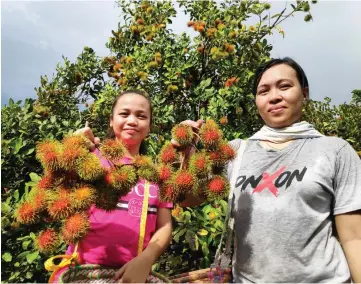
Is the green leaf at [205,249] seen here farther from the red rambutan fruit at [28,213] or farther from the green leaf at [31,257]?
the red rambutan fruit at [28,213]

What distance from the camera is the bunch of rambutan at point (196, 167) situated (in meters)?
1.09

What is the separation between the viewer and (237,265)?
1.19 meters

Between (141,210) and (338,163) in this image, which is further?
(141,210)

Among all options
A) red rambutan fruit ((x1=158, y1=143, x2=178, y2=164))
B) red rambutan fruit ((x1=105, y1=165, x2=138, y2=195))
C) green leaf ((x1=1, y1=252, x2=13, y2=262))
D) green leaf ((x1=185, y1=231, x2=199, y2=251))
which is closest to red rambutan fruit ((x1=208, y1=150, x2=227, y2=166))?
red rambutan fruit ((x1=158, y1=143, x2=178, y2=164))

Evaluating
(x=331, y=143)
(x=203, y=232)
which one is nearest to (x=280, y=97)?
(x=331, y=143)

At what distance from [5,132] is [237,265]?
1.61m

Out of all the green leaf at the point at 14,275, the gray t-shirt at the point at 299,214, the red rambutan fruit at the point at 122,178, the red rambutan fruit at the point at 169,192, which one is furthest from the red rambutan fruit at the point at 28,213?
the green leaf at the point at 14,275

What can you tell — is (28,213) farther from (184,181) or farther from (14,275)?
(14,275)

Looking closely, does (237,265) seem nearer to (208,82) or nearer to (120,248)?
(120,248)

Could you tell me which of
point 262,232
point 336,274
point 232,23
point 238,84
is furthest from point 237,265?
point 232,23

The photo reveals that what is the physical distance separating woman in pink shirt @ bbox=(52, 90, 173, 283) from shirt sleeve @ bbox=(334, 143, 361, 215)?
57 cm

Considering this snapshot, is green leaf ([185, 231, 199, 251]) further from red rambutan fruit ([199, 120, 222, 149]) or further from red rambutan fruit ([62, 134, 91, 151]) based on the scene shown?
red rambutan fruit ([62, 134, 91, 151])

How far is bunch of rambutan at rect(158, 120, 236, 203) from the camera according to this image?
3.58ft

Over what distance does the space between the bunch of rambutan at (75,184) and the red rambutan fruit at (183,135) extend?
0.14 m
